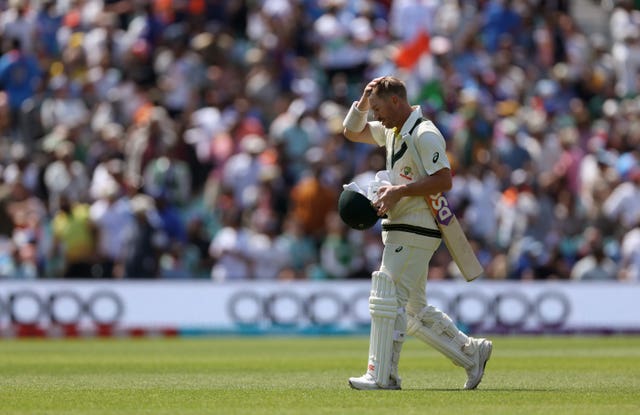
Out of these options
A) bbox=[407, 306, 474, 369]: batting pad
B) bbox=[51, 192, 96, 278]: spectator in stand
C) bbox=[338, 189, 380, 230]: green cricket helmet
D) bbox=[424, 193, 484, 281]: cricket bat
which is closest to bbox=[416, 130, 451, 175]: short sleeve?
bbox=[424, 193, 484, 281]: cricket bat

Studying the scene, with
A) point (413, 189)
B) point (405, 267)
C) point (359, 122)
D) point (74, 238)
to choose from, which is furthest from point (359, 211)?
point (74, 238)

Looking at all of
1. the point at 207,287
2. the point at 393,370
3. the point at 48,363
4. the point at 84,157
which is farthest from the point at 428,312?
the point at 84,157

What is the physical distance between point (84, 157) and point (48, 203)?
3.17 feet

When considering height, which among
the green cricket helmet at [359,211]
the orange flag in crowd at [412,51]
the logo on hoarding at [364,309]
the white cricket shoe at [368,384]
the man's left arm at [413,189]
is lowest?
the logo on hoarding at [364,309]

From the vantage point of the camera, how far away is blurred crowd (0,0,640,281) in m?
22.0

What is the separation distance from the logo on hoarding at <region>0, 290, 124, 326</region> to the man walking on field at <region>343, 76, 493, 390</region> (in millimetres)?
11576

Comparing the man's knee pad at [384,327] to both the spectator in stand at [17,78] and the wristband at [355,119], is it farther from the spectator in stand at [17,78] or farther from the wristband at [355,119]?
the spectator in stand at [17,78]

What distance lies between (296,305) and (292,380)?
32.7 feet

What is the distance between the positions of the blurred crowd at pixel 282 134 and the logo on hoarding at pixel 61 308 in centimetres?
39

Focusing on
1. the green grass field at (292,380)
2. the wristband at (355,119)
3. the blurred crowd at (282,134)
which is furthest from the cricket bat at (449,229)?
the blurred crowd at (282,134)

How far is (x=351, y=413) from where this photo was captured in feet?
28.1

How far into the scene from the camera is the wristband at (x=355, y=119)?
10828 mm

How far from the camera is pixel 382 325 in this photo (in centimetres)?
1028

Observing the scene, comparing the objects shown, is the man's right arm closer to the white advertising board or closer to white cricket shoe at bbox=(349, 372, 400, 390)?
white cricket shoe at bbox=(349, 372, 400, 390)
